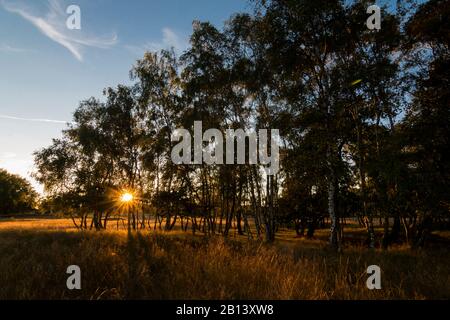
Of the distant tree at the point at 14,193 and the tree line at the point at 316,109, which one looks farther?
the distant tree at the point at 14,193

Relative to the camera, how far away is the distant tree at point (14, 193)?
263ft

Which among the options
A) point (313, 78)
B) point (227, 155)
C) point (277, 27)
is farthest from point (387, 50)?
point (227, 155)

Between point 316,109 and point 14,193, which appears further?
point 14,193

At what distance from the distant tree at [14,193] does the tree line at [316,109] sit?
233ft

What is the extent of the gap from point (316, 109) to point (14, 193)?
100288 millimetres

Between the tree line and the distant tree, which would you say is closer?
the tree line

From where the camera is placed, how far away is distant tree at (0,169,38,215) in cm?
8025

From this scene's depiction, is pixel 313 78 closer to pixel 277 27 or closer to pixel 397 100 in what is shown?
pixel 277 27

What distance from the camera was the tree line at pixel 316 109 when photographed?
469 inches

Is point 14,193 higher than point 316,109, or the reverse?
point 316,109

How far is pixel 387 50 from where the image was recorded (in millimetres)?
16469

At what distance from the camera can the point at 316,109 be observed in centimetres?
1458

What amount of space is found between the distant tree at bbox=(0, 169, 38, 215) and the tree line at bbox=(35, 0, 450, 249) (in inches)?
2796
